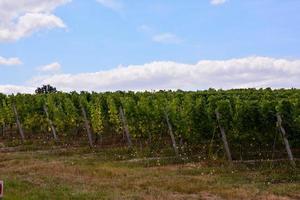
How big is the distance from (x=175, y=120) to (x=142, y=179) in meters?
7.37

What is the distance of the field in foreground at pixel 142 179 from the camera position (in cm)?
1277

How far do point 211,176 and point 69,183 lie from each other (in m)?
4.13

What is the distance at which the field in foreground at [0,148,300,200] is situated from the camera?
1277 cm

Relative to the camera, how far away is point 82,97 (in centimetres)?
3047

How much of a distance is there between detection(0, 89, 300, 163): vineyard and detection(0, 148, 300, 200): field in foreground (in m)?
1.59

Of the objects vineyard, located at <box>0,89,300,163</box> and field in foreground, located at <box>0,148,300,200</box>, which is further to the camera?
vineyard, located at <box>0,89,300,163</box>

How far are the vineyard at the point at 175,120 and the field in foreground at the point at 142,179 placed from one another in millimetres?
1590

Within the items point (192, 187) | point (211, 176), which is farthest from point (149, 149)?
point (192, 187)

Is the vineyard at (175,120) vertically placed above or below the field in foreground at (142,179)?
above

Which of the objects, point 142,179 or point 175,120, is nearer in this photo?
point 142,179

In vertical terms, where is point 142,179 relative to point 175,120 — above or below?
below

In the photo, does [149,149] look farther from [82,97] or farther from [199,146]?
[82,97]

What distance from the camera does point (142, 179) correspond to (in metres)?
15.3

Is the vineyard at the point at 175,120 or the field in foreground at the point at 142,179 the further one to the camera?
the vineyard at the point at 175,120
